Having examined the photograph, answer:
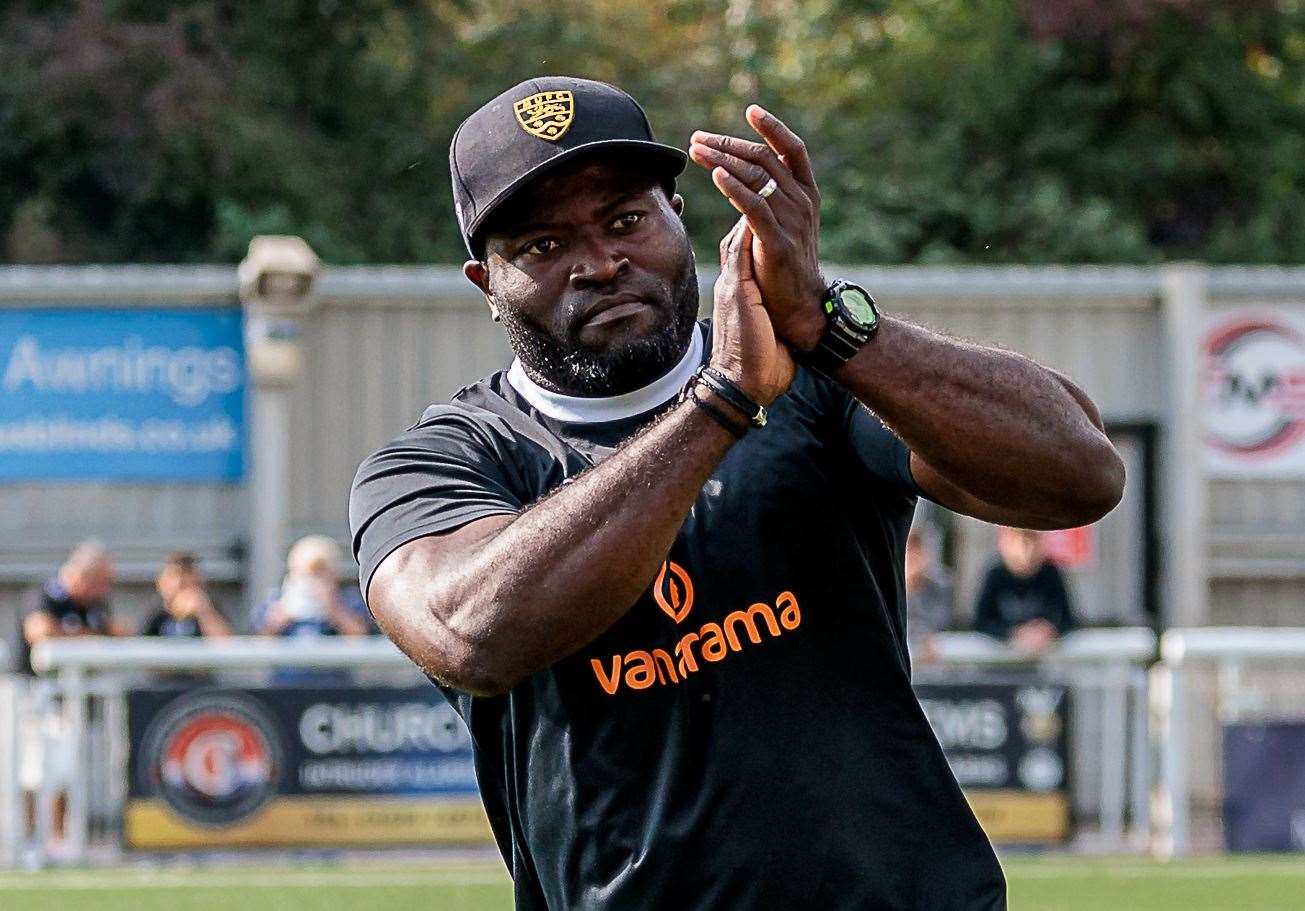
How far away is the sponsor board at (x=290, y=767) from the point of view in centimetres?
1191

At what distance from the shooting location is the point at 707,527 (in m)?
2.99

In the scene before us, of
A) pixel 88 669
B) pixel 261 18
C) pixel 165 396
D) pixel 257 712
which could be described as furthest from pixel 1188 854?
pixel 261 18

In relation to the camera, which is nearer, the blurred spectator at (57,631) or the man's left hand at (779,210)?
the man's left hand at (779,210)

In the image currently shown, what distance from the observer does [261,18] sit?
72.9 ft

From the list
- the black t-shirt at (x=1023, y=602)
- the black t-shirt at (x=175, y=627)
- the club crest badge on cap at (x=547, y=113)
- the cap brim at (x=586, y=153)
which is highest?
the club crest badge on cap at (x=547, y=113)

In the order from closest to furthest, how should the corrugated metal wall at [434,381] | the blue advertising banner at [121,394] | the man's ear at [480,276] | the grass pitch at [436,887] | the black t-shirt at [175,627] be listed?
the man's ear at [480,276], the grass pitch at [436,887], the black t-shirt at [175,627], the blue advertising banner at [121,394], the corrugated metal wall at [434,381]

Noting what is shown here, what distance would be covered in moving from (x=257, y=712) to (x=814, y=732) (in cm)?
934

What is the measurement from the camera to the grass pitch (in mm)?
10406

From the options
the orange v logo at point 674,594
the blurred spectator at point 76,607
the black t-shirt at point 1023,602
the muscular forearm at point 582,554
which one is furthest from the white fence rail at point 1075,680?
the muscular forearm at point 582,554

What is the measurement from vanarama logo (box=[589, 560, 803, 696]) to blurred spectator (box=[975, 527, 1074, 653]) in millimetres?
9628

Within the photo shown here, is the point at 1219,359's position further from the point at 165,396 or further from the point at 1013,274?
the point at 165,396

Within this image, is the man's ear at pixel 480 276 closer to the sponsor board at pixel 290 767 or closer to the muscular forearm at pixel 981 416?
the muscular forearm at pixel 981 416

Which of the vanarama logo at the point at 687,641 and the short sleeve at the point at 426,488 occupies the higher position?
the short sleeve at the point at 426,488

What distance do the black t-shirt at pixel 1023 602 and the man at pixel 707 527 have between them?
955 centimetres
